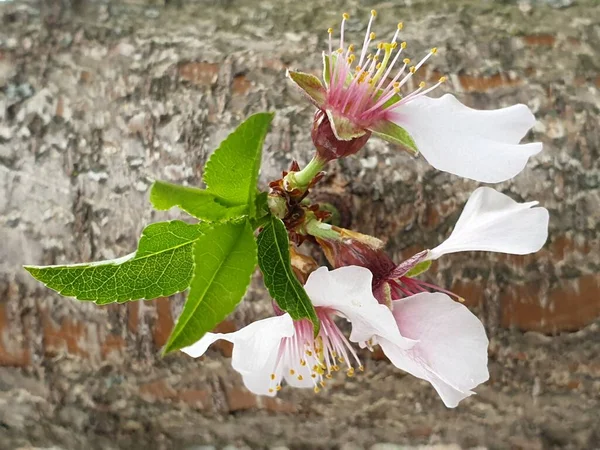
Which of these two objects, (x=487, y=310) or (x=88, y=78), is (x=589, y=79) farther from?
(x=88, y=78)

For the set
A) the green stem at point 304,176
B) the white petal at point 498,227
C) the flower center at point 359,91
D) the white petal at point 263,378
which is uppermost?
the flower center at point 359,91

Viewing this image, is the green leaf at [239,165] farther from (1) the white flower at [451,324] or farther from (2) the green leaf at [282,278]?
(1) the white flower at [451,324]

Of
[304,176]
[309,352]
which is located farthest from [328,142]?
[309,352]

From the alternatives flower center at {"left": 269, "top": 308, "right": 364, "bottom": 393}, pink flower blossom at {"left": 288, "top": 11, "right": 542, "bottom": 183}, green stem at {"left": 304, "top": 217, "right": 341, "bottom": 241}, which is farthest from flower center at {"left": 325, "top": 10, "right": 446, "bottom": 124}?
A: flower center at {"left": 269, "top": 308, "right": 364, "bottom": 393}

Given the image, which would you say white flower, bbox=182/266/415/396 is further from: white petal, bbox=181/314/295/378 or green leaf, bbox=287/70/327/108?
green leaf, bbox=287/70/327/108

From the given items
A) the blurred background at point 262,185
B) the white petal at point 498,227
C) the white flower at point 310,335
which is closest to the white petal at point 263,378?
the white flower at point 310,335

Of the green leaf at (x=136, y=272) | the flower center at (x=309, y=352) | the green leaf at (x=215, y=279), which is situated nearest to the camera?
the green leaf at (x=215, y=279)

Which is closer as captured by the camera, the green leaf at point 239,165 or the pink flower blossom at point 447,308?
the green leaf at point 239,165
